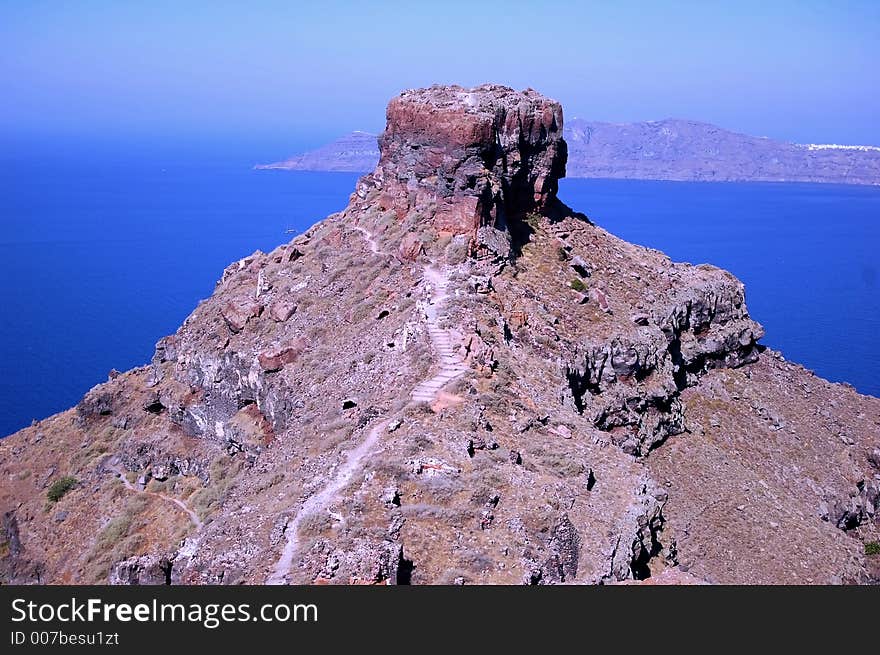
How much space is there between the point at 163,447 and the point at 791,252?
162m

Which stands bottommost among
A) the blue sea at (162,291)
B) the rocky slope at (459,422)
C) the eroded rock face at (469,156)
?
the blue sea at (162,291)

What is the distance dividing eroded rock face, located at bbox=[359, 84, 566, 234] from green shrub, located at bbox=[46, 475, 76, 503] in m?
25.3

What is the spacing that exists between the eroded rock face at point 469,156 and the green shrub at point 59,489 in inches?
996

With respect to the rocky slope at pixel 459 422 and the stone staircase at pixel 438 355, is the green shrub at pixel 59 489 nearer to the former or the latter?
the rocky slope at pixel 459 422

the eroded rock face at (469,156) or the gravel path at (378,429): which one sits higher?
the eroded rock face at (469,156)

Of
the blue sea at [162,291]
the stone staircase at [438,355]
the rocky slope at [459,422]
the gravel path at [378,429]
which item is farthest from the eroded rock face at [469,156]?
the blue sea at [162,291]

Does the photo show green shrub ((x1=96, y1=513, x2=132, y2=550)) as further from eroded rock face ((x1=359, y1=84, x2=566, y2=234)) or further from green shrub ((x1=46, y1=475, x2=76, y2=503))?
eroded rock face ((x1=359, y1=84, x2=566, y2=234))

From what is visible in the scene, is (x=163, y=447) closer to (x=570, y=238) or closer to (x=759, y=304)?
(x=570, y=238)

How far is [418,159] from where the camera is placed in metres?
51.4

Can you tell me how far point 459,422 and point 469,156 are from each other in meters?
21.9

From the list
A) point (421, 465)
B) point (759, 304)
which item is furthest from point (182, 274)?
point (421, 465)

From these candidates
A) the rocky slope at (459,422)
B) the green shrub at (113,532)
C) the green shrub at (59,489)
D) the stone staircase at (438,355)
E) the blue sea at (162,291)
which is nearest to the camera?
the rocky slope at (459,422)

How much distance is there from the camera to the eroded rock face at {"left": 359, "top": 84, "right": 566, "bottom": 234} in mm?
48625

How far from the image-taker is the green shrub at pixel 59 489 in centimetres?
5012
